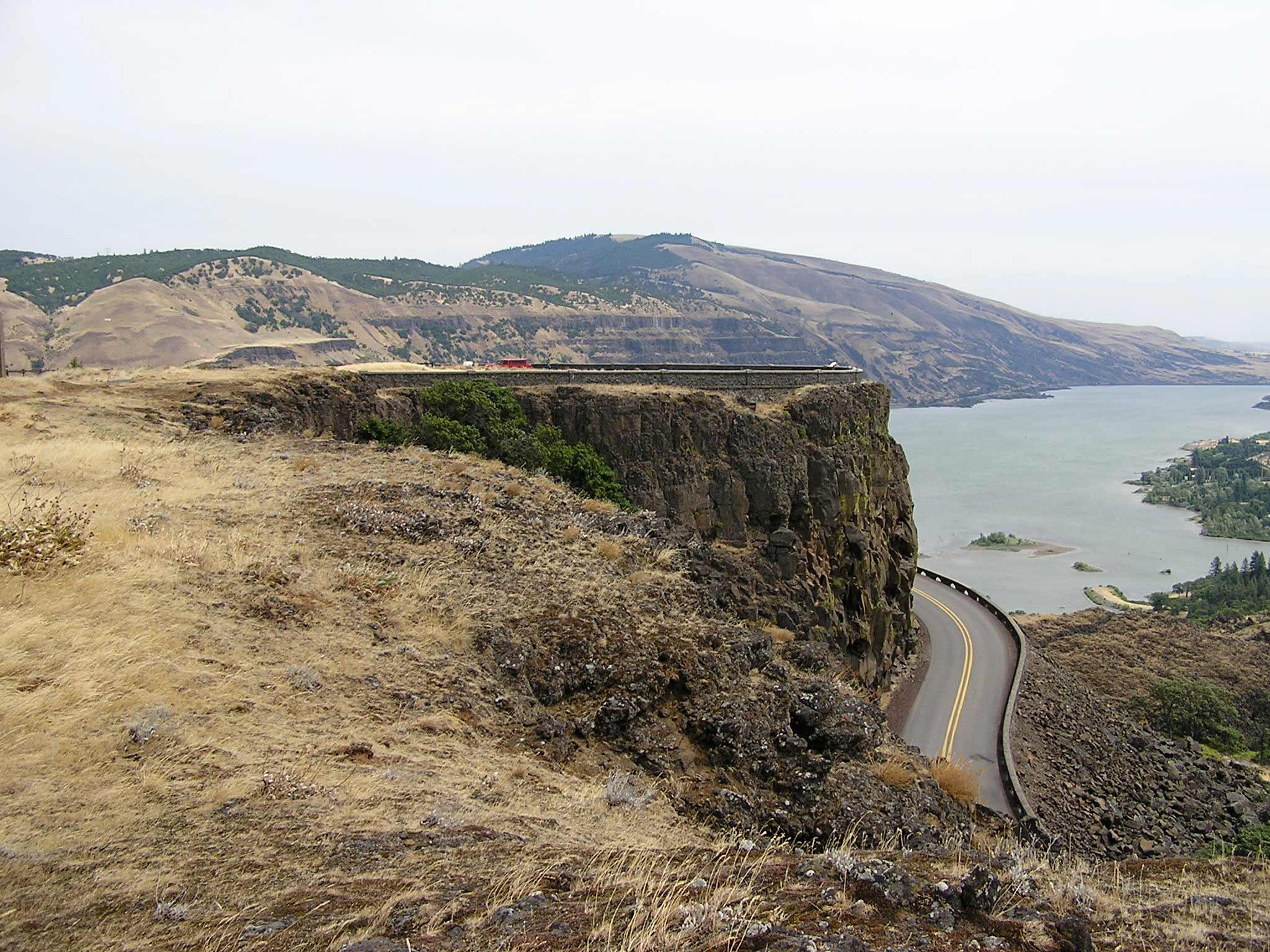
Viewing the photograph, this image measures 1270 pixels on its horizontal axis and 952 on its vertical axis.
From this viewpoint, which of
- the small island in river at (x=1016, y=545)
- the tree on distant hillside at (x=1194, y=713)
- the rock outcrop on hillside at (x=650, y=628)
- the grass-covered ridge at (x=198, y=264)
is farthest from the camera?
the grass-covered ridge at (x=198, y=264)

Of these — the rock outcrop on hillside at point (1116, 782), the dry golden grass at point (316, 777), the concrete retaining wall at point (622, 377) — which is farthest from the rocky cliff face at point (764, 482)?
the dry golden grass at point (316, 777)

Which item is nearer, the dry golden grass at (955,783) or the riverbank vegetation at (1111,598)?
the dry golden grass at (955,783)

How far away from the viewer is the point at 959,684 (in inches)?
1302

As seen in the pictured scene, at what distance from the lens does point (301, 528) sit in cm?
1412

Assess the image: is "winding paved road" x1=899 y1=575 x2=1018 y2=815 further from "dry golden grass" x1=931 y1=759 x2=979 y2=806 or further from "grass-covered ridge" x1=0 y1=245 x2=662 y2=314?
"grass-covered ridge" x1=0 y1=245 x2=662 y2=314

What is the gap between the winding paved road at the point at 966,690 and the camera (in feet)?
85.7

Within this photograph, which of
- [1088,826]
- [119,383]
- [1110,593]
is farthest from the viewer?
[1110,593]

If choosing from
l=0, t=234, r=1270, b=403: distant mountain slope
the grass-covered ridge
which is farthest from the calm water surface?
the grass-covered ridge

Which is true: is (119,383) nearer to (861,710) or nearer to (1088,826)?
(861,710)

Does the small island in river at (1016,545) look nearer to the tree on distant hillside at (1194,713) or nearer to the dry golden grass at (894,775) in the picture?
the tree on distant hillside at (1194,713)

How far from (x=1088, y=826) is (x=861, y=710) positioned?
564 inches

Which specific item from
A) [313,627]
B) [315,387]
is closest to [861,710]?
[313,627]

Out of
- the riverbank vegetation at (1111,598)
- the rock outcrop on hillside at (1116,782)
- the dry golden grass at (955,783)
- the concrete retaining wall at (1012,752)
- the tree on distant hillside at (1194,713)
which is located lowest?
the riverbank vegetation at (1111,598)

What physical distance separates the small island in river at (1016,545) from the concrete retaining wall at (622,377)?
57738mm
